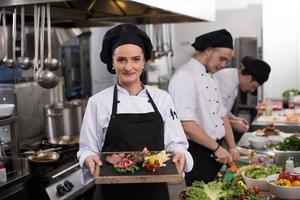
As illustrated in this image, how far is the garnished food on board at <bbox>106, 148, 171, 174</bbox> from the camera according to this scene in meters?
1.45

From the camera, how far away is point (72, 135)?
121 inches

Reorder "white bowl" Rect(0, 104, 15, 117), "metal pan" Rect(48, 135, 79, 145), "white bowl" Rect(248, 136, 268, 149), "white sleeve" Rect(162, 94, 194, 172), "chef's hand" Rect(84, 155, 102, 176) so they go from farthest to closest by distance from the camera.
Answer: "metal pan" Rect(48, 135, 79, 145)
"white bowl" Rect(248, 136, 268, 149)
"white bowl" Rect(0, 104, 15, 117)
"white sleeve" Rect(162, 94, 194, 172)
"chef's hand" Rect(84, 155, 102, 176)

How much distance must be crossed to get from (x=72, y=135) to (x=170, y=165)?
1718 millimetres

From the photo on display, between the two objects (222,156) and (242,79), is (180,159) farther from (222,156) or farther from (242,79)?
(242,79)

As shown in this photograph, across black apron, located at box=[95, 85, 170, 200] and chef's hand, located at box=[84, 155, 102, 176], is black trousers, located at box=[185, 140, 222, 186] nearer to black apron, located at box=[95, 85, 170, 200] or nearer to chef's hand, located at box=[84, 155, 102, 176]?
black apron, located at box=[95, 85, 170, 200]

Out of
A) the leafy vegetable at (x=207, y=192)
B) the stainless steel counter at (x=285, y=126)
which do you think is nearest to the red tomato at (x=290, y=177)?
the leafy vegetable at (x=207, y=192)

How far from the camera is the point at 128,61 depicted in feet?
5.20

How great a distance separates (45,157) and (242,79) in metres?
1.93

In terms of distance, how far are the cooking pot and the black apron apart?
4.50 ft

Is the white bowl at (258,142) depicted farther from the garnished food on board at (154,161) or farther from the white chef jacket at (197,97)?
the garnished food on board at (154,161)

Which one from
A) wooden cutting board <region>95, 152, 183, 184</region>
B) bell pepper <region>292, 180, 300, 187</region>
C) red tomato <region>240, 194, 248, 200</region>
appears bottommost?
red tomato <region>240, 194, 248, 200</region>

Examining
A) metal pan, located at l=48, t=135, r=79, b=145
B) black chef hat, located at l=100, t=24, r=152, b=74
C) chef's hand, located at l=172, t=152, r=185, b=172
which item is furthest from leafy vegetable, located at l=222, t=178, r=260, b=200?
metal pan, located at l=48, t=135, r=79, b=145

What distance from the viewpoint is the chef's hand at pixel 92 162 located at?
1.50m

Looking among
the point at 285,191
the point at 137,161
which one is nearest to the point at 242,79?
the point at 285,191
